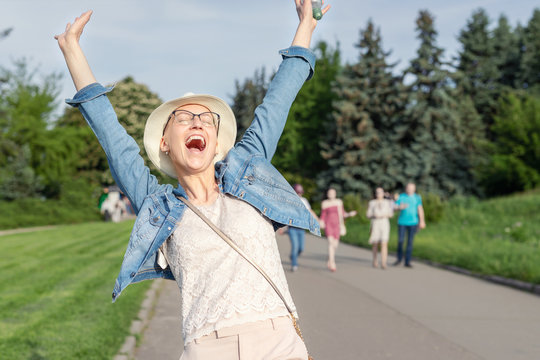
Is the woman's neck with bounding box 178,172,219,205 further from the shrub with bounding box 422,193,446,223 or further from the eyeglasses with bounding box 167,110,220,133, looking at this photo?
the shrub with bounding box 422,193,446,223

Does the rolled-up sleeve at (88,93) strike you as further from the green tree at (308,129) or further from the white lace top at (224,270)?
the green tree at (308,129)

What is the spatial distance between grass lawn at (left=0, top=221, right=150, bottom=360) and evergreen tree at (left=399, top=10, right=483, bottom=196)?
30404mm

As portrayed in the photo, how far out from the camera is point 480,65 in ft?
182

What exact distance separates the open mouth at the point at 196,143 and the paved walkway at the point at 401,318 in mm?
4063

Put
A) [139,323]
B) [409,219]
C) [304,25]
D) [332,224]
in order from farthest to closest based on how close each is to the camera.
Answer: [409,219] → [332,224] → [139,323] → [304,25]

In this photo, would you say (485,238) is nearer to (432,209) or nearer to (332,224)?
(432,209)

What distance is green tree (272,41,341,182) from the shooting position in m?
52.2

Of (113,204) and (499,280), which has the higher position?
(113,204)

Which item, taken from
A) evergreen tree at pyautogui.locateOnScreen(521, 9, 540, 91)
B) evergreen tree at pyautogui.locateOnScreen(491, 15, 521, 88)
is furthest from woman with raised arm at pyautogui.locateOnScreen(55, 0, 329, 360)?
evergreen tree at pyautogui.locateOnScreen(491, 15, 521, 88)

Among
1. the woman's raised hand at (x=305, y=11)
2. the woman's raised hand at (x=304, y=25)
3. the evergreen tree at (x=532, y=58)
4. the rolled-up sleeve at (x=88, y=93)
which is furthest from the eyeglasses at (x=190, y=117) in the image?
the evergreen tree at (x=532, y=58)

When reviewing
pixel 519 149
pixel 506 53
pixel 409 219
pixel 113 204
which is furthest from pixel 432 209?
pixel 506 53

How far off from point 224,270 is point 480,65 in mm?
57867

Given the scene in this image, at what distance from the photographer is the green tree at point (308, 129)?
171ft

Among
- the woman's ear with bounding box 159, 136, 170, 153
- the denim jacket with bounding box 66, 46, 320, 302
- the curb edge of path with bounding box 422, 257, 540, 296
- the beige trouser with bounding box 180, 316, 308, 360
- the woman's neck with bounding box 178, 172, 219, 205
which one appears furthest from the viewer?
the curb edge of path with bounding box 422, 257, 540, 296
